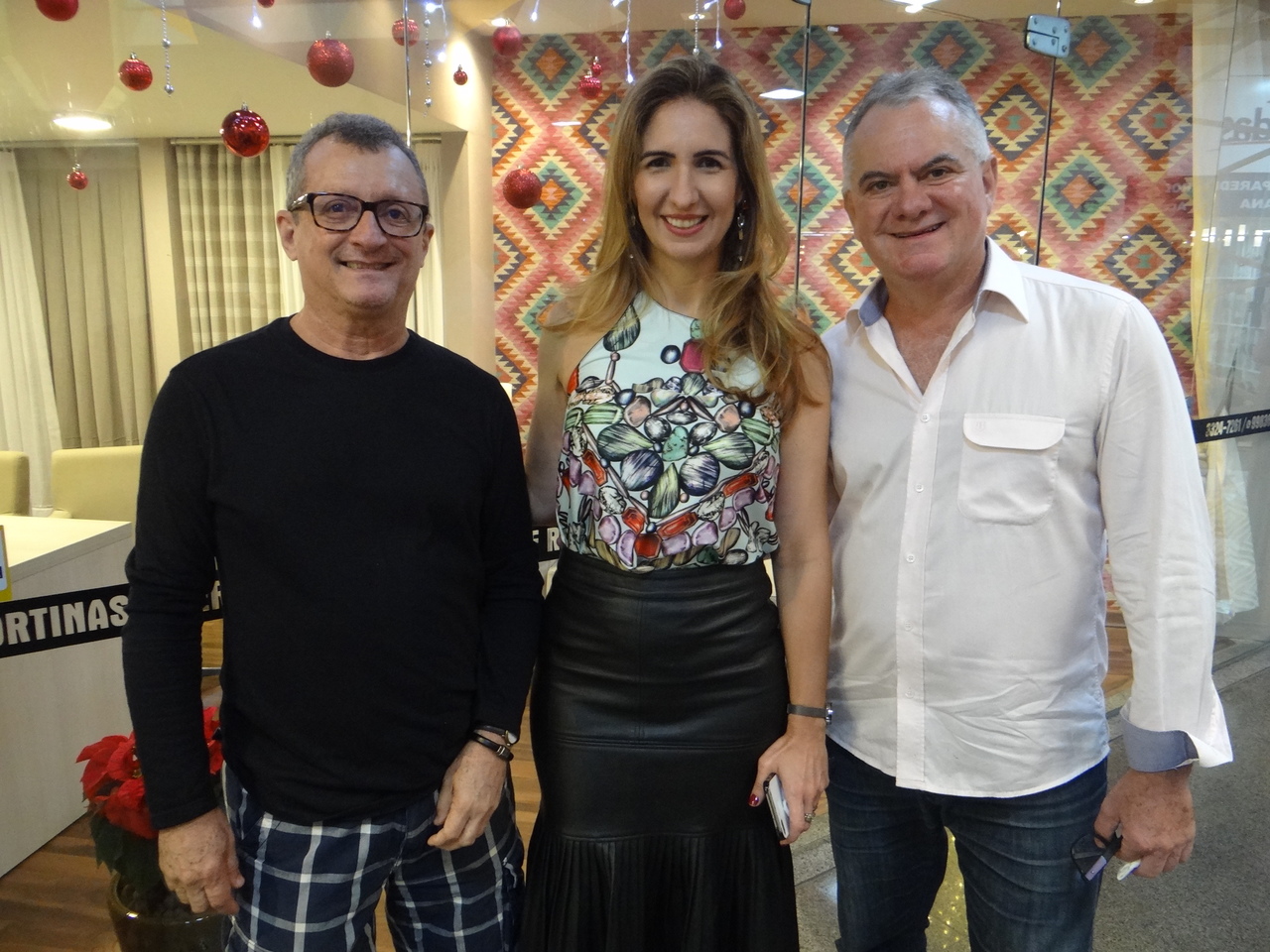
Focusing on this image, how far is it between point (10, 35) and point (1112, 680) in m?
4.15

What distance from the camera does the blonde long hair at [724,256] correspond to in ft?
4.41

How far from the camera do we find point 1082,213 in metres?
3.38

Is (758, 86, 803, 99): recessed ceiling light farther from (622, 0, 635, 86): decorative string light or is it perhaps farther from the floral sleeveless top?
the floral sleeveless top

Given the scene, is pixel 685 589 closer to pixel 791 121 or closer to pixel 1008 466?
pixel 1008 466

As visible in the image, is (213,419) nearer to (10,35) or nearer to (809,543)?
(809,543)

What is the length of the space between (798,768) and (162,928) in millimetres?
1412

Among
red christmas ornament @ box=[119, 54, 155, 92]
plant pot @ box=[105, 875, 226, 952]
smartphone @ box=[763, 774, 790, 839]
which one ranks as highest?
red christmas ornament @ box=[119, 54, 155, 92]

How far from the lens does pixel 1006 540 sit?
4.21 feet

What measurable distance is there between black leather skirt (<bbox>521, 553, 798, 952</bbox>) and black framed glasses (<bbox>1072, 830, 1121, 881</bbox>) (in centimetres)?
43

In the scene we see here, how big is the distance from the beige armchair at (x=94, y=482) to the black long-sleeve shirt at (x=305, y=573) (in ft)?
3.27

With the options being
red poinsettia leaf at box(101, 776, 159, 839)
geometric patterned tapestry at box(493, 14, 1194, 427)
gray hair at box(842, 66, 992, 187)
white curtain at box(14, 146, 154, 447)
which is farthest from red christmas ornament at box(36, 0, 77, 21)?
gray hair at box(842, 66, 992, 187)

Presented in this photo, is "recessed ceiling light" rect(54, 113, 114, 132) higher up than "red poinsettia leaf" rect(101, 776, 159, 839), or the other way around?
"recessed ceiling light" rect(54, 113, 114, 132)

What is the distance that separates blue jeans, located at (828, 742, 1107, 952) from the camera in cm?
131

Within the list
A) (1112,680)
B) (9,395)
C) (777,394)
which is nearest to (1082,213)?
(1112,680)
